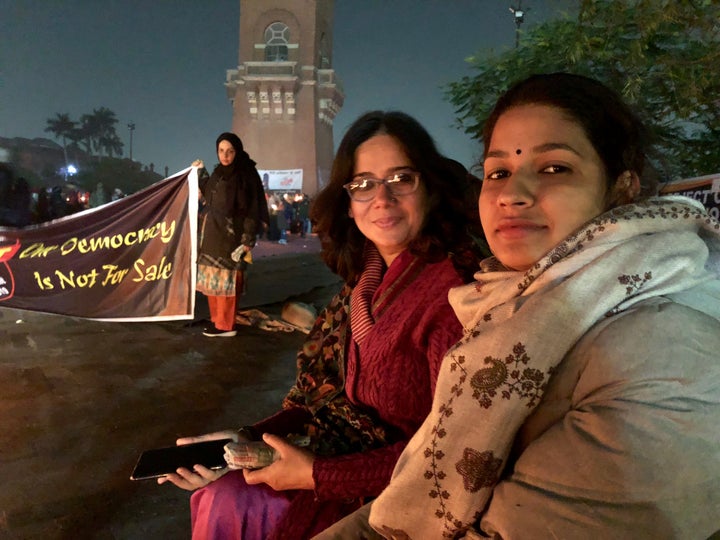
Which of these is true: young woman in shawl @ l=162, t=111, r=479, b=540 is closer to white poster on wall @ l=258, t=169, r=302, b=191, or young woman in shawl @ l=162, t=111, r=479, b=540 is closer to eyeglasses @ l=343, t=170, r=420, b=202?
eyeglasses @ l=343, t=170, r=420, b=202

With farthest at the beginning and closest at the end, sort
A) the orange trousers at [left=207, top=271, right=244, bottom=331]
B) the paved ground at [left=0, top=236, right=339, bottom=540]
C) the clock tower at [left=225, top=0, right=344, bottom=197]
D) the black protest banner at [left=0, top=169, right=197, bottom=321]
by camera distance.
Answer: the clock tower at [left=225, top=0, right=344, bottom=197], the orange trousers at [left=207, top=271, right=244, bottom=331], the black protest banner at [left=0, top=169, right=197, bottom=321], the paved ground at [left=0, top=236, right=339, bottom=540]

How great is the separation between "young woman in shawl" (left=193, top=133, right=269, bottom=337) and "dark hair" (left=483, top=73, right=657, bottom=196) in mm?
4532

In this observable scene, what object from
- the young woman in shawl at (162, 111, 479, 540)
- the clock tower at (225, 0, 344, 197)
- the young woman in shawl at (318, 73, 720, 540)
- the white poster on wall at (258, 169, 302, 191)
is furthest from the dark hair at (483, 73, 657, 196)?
the clock tower at (225, 0, 344, 197)

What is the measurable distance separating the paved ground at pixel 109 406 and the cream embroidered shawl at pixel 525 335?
1.93 metres

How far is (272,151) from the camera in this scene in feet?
99.6

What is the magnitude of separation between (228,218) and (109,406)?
225 cm

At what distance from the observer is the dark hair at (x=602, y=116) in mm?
967

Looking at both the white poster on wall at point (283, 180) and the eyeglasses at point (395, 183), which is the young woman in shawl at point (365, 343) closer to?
the eyeglasses at point (395, 183)

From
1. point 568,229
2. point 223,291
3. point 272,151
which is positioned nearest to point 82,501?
point 568,229

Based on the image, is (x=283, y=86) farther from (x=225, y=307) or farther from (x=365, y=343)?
(x=365, y=343)

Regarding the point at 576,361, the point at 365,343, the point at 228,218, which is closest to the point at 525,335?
the point at 576,361

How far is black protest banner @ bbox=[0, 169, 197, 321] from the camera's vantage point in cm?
393

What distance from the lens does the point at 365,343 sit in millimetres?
1549

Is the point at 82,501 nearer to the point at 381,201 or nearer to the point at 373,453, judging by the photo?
the point at 373,453
